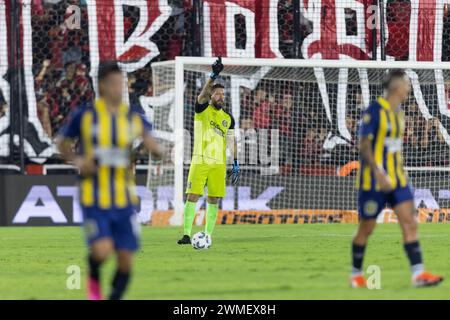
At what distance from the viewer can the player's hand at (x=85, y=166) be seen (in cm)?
776

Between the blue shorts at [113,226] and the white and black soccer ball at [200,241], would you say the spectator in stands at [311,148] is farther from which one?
the blue shorts at [113,226]

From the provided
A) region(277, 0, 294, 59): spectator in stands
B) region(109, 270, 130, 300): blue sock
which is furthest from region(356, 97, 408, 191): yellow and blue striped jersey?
region(277, 0, 294, 59): spectator in stands

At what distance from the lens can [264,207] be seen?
21.8 m

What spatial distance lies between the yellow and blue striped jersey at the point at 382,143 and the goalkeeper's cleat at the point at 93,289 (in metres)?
2.77

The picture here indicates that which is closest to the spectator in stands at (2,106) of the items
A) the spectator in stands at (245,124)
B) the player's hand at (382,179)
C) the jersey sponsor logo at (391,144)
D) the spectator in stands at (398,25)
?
the spectator in stands at (245,124)

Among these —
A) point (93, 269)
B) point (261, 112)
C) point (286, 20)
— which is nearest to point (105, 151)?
point (93, 269)

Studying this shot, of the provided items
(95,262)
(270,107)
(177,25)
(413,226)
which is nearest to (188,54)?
(177,25)

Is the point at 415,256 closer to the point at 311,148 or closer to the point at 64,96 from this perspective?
the point at 311,148

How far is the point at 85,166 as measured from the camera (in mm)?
7750

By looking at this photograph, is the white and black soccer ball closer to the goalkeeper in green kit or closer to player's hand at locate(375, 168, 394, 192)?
the goalkeeper in green kit

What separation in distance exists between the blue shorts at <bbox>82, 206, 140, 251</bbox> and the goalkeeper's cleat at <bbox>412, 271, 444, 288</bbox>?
278cm

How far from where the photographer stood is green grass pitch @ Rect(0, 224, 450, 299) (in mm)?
9469

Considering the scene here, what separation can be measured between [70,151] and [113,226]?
68cm
